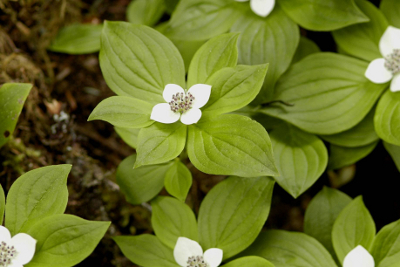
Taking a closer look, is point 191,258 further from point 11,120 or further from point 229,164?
point 11,120

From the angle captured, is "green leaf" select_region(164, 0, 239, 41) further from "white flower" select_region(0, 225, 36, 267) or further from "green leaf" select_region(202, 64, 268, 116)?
"white flower" select_region(0, 225, 36, 267)

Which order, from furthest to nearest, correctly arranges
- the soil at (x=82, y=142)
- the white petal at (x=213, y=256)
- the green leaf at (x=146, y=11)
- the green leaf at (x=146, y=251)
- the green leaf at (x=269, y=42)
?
the green leaf at (x=146, y=11) → the soil at (x=82, y=142) → the green leaf at (x=269, y=42) → the green leaf at (x=146, y=251) → the white petal at (x=213, y=256)

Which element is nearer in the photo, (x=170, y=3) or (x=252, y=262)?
(x=252, y=262)

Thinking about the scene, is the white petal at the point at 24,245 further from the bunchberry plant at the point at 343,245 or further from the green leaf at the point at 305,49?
the green leaf at the point at 305,49

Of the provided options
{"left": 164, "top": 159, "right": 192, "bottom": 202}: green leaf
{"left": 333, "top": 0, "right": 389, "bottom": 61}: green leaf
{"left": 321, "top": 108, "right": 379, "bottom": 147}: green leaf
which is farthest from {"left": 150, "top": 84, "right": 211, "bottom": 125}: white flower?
{"left": 333, "top": 0, "right": 389, "bottom": 61}: green leaf

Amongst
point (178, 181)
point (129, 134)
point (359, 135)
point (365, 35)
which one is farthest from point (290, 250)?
point (365, 35)

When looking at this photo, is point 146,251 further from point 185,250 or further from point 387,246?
point 387,246

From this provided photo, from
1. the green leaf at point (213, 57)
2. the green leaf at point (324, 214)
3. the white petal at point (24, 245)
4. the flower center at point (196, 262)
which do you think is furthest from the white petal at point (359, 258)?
the white petal at point (24, 245)
